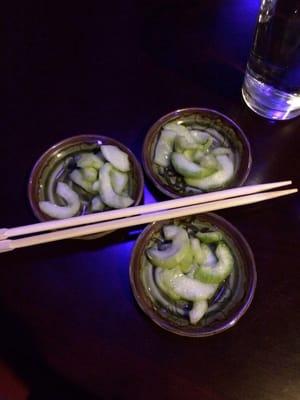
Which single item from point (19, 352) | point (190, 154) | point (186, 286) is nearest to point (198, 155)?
point (190, 154)

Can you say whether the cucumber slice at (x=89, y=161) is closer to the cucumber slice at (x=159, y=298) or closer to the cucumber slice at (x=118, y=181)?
the cucumber slice at (x=118, y=181)

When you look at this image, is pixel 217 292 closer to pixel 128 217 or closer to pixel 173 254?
pixel 173 254

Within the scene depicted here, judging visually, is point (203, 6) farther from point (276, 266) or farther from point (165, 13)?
point (276, 266)

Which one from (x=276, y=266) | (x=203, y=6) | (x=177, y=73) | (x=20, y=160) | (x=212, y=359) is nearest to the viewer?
(x=212, y=359)

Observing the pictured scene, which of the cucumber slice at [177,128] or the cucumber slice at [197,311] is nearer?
the cucumber slice at [197,311]

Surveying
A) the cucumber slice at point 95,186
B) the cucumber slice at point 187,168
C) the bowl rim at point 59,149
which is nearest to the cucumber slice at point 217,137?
the cucumber slice at point 187,168

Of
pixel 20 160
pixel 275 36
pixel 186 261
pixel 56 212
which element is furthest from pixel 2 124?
pixel 275 36
